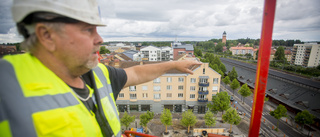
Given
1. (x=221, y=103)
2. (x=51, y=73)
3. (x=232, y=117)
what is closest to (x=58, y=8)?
(x=51, y=73)

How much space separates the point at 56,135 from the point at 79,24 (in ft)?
2.29

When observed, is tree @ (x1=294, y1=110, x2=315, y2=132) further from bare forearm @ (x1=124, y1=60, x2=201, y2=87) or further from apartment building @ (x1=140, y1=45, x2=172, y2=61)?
apartment building @ (x1=140, y1=45, x2=172, y2=61)

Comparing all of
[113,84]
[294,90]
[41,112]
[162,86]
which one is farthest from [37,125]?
[294,90]

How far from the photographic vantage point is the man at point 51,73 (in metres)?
0.69

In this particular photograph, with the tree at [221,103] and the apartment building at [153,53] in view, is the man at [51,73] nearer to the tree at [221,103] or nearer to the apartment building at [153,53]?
the tree at [221,103]

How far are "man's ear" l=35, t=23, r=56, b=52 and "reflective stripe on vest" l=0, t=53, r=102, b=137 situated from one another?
0.35 feet

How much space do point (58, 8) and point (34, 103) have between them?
1.79 ft

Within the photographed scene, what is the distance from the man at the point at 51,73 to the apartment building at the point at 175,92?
14029 mm

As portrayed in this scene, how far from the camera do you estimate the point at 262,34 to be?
1.13 meters

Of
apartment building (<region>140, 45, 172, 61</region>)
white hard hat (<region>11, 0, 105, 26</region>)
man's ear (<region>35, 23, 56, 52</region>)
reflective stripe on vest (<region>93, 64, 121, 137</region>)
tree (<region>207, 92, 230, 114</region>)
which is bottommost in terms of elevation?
tree (<region>207, 92, 230, 114</region>)

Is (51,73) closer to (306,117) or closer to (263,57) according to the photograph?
(263,57)

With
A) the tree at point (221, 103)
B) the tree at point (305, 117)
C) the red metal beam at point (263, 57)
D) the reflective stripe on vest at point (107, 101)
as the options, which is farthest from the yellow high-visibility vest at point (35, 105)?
the tree at point (305, 117)

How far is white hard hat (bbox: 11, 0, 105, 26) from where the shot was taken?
0.78 meters

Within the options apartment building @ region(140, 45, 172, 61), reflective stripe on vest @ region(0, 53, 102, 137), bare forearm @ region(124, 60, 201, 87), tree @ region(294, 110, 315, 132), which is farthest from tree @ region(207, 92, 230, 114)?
apartment building @ region(140, 45, 172, 61)
